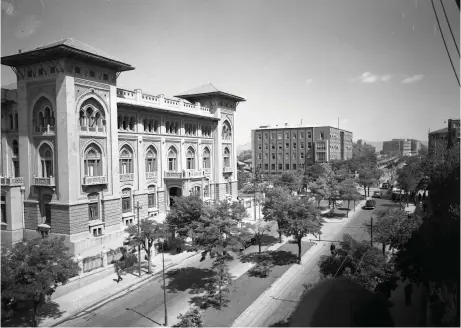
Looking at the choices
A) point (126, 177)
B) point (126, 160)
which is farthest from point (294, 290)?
point (126, 160)

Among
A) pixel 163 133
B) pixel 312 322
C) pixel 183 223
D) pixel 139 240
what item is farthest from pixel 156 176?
pixel 312 322

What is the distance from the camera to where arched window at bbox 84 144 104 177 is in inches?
1221

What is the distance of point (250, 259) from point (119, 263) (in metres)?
11.3

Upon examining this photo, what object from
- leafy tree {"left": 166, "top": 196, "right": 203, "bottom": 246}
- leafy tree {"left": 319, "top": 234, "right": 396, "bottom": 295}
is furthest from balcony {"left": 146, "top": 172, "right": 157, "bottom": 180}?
leafy tree {"left": 319, "top": 234, "right": 396, "bottom": 295}

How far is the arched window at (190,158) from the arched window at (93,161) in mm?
16158

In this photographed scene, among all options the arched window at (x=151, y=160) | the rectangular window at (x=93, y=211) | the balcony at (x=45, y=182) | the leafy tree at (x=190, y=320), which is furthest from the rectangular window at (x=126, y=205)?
the leafy tree at (x=190, y=320)

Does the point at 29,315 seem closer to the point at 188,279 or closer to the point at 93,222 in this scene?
the point at 188,279

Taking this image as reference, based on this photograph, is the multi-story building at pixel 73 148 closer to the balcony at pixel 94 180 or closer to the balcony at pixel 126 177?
the balcony at pixel 94 180

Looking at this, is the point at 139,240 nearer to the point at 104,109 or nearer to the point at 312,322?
the point at 104,109

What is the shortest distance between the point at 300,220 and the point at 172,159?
2301 cm

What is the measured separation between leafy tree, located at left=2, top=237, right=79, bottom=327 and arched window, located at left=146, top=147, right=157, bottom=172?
22.8 meters

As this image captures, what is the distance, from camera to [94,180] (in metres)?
30.8

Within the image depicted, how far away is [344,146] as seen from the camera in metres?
111

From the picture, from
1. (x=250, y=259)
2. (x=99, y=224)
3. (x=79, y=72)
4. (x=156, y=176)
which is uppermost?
(x=79, y=72)
